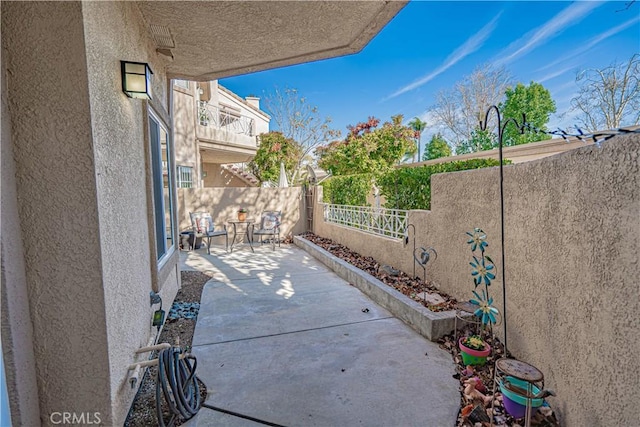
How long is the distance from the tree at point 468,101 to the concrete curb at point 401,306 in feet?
55.9

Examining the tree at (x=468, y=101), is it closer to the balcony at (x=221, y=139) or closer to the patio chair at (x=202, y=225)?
the balcony at (x=221, y=139)

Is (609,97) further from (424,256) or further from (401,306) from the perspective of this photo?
(401,306)

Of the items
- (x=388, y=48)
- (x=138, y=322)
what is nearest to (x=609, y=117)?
(x=388, y=48)

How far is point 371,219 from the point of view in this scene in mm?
6297

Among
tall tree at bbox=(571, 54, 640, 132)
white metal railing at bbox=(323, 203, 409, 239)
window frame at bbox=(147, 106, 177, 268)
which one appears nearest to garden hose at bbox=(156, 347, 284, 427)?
window frame at bbox=(147, 106, 177, 268)

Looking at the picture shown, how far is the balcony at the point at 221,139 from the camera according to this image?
37.6 feet

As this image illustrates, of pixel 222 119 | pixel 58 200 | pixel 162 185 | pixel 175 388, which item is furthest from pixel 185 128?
pixel 175 388

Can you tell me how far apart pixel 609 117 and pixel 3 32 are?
1632cm

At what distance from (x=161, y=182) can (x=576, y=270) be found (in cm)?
426

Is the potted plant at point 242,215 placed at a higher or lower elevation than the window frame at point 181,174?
lower

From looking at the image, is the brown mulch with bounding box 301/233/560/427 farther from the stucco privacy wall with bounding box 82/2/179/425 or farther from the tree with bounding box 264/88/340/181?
the tree with bounding box 264/88/340/181

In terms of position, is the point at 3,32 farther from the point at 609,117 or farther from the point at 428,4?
the point at 609,117

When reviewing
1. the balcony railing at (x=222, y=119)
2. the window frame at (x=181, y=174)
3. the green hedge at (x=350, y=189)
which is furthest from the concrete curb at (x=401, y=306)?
the balcony railing at (x=222, y=119)

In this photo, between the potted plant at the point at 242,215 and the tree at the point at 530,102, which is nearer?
the potted plant at the point at 242,215
